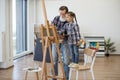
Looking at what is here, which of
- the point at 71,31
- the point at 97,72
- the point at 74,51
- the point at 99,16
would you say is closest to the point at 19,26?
the point at 99,16

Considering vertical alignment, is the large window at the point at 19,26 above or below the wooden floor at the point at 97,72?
above

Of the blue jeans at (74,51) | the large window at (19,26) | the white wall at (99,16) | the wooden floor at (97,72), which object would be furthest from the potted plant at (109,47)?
the blue jeans at (74,51)

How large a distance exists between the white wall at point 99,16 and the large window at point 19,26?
167 centimetres

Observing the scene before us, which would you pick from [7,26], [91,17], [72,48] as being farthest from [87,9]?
[72,48]

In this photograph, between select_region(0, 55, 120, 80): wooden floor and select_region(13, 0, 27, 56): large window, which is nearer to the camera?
select_region(0, 55, 120, 80): wooden floor

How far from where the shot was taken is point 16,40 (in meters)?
8.07

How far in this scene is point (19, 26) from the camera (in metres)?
8.37

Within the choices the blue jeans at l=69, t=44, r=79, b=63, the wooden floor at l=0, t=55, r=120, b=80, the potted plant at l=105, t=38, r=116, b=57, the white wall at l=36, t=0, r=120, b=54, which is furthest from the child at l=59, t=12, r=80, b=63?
the white wall at l=36, t=0, r=120, b=54

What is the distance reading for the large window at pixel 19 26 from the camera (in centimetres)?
793

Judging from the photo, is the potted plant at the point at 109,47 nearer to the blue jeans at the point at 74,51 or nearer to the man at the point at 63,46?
the blue jeans at the point at 74,51

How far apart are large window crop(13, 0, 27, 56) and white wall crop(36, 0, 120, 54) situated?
1670 mm

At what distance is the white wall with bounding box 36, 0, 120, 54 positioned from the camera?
28.5 feet

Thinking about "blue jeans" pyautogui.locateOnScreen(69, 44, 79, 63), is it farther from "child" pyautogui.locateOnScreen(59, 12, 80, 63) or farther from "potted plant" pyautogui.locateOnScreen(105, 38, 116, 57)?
"potted plant" pyautogui.locateOnScreen(105, 38, 116, 57)

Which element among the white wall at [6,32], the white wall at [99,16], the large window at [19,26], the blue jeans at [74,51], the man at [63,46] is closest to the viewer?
the man at [63,46]
